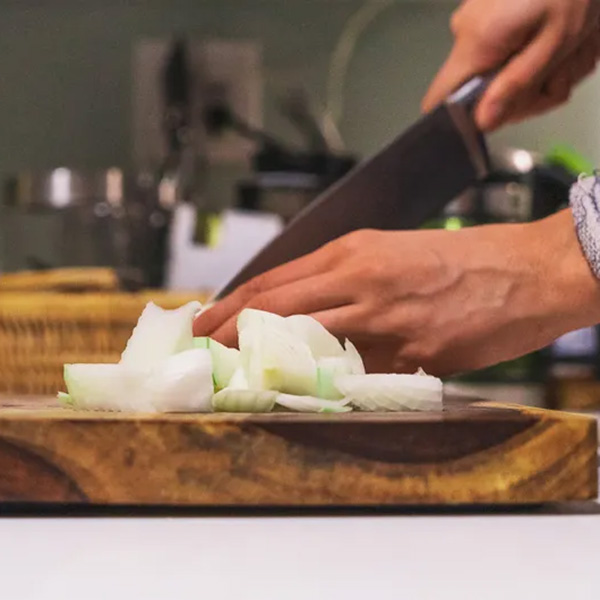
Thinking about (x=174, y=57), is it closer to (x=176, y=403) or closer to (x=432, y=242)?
(x=432, y=242)

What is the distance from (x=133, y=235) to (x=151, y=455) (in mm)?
1182

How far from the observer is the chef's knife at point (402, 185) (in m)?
0.92

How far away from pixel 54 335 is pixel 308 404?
0.58 m

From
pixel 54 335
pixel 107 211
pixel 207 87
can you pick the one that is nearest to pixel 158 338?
pixel 54 335

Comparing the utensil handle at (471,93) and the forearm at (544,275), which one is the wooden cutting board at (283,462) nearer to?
the forearm at (544,275)

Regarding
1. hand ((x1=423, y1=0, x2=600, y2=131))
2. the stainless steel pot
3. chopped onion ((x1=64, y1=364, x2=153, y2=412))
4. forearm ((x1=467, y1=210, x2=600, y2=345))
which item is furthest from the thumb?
the stainless steel pot

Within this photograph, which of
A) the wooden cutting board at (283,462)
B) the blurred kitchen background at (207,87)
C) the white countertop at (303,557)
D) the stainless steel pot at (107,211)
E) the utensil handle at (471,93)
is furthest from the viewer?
the blurred kitchen background at (207,87)

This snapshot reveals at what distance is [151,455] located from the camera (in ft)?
1.85

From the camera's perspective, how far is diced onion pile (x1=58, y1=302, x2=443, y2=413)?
0.61m

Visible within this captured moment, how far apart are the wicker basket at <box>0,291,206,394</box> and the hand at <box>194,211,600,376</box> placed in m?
0.41

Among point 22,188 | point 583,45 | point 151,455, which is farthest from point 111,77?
point 151,455

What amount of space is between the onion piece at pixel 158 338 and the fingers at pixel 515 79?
17.5 inches

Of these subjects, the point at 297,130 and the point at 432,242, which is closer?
the point at 432,242

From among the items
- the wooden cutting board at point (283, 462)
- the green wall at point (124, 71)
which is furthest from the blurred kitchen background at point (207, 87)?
the wooden cutting board at point (283, 462)
